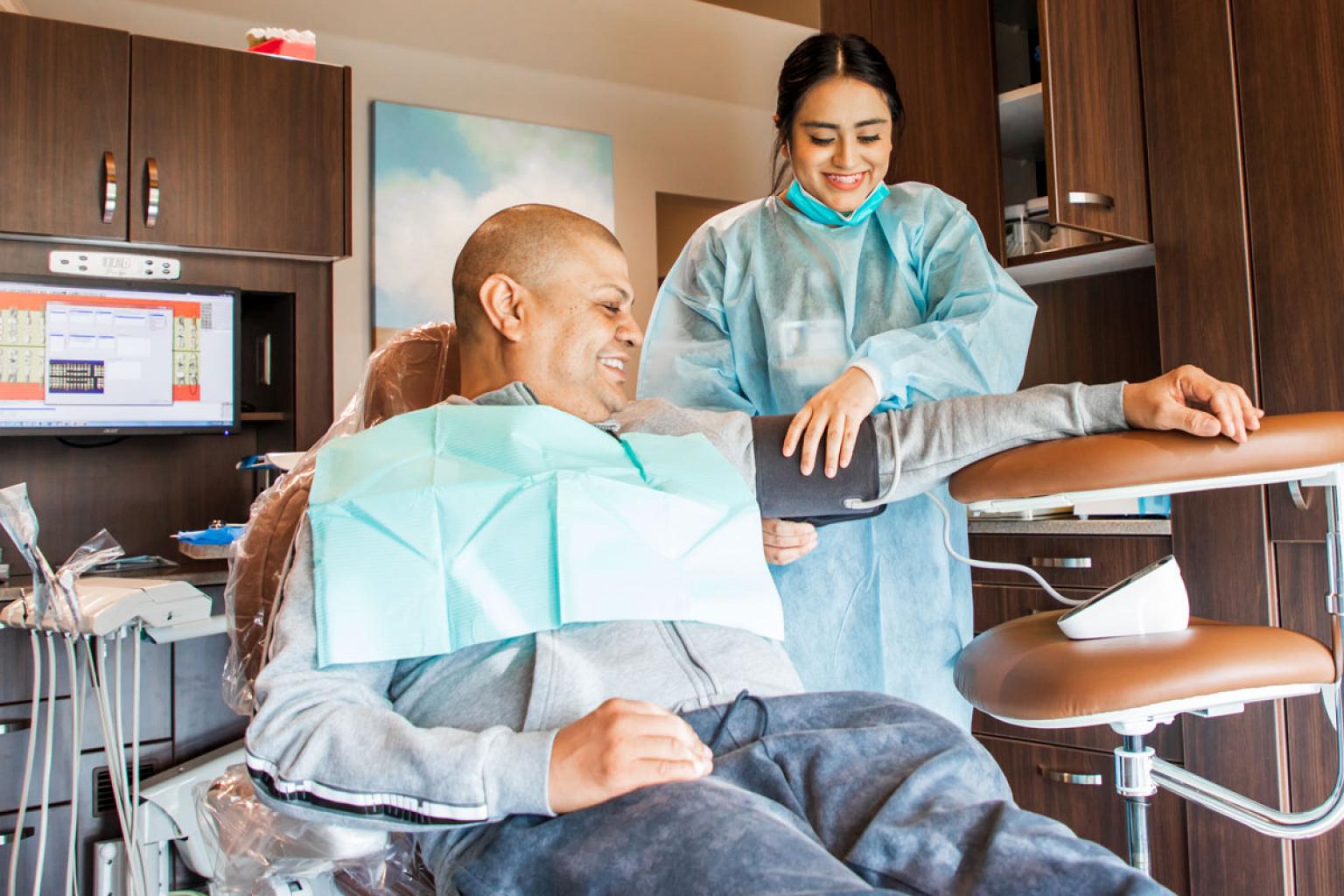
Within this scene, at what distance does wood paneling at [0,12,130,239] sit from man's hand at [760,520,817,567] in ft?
6.21

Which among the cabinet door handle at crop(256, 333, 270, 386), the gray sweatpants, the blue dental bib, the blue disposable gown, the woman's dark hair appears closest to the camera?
the gray sweatpants

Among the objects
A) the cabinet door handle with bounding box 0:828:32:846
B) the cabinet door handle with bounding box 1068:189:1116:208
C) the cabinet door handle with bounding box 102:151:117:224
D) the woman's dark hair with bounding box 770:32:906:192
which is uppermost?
the cabinet door handle with bounding box 102:151:117:224

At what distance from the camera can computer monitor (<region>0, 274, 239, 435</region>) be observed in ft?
7.77

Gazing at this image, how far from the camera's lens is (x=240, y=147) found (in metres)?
2.56

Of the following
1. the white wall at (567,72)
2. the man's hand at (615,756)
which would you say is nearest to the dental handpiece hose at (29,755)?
the man's hand at (615,756)

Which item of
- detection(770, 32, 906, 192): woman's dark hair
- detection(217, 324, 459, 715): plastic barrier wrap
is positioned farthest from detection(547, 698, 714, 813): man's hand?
detection(770, 32, 906, 192): woman's dark hair

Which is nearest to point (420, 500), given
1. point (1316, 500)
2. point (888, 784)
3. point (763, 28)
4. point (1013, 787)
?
point (888, 784)

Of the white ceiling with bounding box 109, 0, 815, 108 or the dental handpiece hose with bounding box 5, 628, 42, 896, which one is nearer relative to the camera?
the dental handpiece hose with bounding box 5, 628, 42, 896

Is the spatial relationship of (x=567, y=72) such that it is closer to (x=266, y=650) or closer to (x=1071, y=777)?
(x=1071, y=777)

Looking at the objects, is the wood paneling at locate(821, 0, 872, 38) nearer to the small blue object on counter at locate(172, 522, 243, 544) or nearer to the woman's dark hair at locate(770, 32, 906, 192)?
the woman's dark hair at locate(770, 32, 906, 192)

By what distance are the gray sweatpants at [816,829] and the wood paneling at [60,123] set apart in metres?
2.15

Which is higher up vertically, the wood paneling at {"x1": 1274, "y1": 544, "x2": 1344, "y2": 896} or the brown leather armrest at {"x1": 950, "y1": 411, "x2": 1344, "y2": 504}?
the brown leather armrest at {"x1": 950, "y1": 411, "x2": 1344, "y2": 504}

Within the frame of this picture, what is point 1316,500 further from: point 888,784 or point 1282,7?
point 888,784

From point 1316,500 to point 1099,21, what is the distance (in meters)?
0.98
